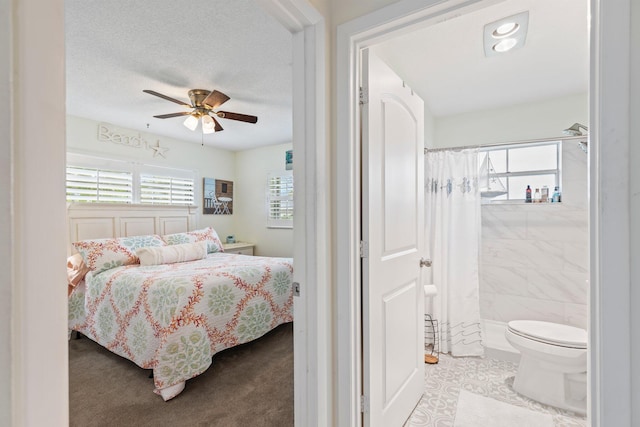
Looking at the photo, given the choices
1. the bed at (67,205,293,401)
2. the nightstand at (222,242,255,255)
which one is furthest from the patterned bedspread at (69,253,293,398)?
the nightstand at (222,242,255,255)

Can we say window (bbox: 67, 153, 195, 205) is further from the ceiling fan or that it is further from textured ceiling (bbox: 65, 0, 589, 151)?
the ceiling fan

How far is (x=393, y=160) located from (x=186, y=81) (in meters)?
1.96

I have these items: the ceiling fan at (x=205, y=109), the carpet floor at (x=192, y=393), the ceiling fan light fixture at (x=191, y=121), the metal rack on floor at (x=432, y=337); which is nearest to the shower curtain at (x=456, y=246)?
the metal rack on floor at (x=432, y=337)

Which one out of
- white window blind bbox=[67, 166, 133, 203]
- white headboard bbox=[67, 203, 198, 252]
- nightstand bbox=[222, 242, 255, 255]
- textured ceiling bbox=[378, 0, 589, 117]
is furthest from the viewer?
nightstand bbox=[222, 242, 255, 255]

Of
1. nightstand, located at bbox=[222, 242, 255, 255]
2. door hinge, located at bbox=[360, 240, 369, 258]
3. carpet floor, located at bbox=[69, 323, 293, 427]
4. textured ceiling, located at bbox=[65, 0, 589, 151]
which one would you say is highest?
textured ceiling, located at bbox=[65, 0, 589, 151]

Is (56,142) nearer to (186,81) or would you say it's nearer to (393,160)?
(393,160)

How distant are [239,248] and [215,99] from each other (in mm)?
2723

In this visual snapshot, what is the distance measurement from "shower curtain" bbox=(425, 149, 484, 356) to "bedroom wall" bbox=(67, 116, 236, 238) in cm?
348

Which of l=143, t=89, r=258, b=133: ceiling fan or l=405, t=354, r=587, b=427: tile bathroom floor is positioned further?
l=143, t=89, r=258, b=133: ceiling fan

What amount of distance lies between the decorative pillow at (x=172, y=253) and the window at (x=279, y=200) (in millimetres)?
1418

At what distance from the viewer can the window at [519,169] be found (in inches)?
107

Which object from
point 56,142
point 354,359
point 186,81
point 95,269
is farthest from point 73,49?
point 354,359

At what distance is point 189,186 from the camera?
4.54m

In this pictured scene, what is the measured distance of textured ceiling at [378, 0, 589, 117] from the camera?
1.57 metres
